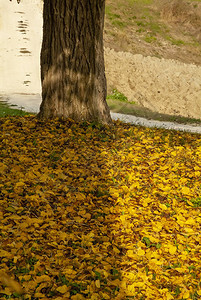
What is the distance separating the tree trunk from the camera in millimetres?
6094

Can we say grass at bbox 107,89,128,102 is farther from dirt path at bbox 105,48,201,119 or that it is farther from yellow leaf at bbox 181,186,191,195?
yellow leaf at bbox 181,186,191,195

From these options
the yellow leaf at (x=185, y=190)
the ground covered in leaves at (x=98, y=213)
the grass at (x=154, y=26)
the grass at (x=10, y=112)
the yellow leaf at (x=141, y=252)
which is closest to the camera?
the ground covered in leaves at (x=98, y=213)

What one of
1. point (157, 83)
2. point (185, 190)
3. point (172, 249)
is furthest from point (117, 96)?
point (172, 249)

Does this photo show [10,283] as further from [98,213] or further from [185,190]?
[185,190]

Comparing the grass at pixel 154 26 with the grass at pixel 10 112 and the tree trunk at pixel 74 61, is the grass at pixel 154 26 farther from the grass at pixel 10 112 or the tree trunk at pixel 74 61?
the tree trunk at pixel 74 61

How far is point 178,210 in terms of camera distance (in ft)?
13.6

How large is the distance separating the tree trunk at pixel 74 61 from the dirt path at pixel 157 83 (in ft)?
20.2

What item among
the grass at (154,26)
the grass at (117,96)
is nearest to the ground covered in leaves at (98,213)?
the grass at (117,96)

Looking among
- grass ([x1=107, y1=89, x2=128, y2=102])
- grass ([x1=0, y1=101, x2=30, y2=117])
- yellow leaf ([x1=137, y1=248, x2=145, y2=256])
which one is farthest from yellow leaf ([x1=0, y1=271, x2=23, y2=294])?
grass ([x1=107, y1=89, x2=128, y2=102])

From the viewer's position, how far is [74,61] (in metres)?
6.21

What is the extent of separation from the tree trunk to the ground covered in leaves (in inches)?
14.4

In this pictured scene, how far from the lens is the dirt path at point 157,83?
12.4 meters

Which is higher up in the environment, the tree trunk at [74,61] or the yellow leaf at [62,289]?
the tree trunk at [74,61]

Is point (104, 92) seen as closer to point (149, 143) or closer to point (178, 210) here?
point (149, 143)
